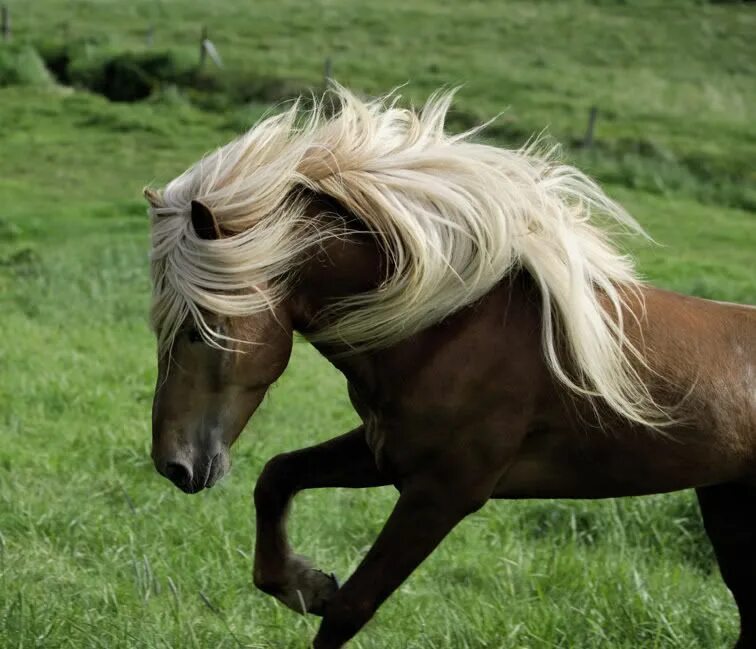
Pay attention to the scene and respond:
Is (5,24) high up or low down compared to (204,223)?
down

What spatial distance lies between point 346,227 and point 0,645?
5.42ft

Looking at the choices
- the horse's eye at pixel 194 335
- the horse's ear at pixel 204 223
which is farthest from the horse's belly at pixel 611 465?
the horse's ear at pixel 204 223

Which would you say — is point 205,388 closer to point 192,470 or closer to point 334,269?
point 192,470

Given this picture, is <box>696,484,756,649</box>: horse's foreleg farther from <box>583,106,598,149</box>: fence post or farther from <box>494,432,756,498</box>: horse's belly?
<box>583,106,598,149</box>: fence post

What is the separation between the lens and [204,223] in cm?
312

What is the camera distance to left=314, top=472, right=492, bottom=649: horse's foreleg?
326cm

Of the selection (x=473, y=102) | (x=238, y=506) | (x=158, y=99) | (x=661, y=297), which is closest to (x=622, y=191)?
(x=473, y=102)

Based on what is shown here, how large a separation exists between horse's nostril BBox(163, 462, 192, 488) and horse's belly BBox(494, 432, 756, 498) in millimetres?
835

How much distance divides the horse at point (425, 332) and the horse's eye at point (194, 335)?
0.03ft

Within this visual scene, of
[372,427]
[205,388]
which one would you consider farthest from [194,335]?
[372,427]

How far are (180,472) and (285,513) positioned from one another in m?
0.61

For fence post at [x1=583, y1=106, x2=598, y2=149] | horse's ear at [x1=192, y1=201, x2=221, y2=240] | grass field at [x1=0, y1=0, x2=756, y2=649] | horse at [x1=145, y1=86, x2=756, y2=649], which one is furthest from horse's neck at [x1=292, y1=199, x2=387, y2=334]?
fence post at [x1=583, y1=106, x2=598, y2=149]

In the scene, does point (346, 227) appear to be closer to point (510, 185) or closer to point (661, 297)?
point (510, 185)

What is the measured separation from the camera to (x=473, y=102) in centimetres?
2434
